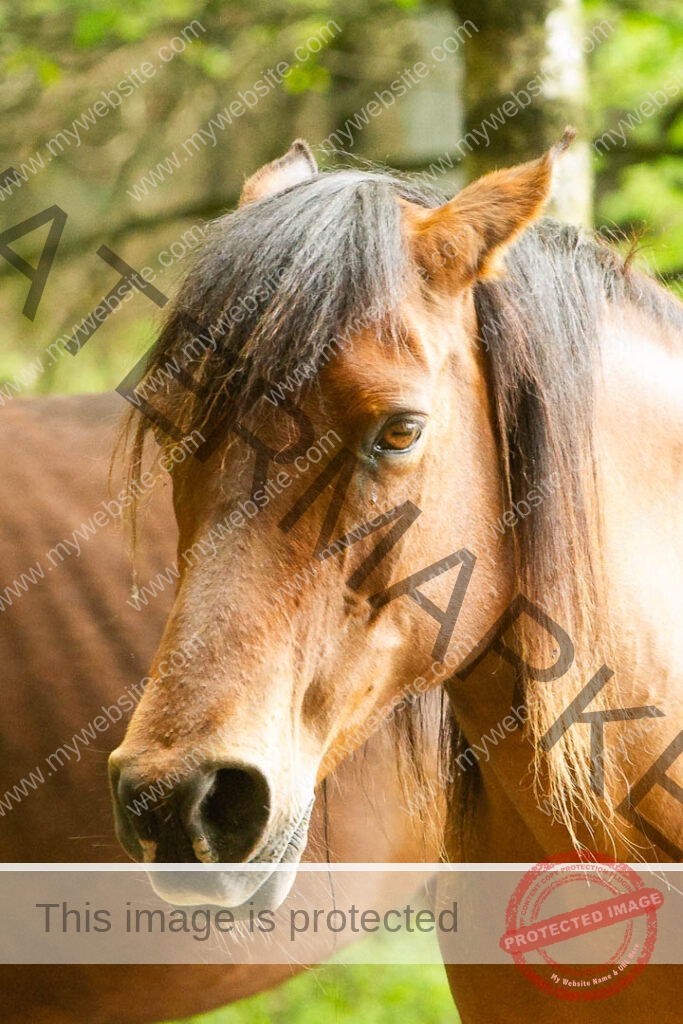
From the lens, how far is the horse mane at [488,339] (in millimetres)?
1481

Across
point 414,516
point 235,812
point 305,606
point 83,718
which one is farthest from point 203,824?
point 83,718

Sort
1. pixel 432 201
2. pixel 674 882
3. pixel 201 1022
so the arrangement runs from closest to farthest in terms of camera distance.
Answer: pixel 674 882
pixel 432 201
pixel 201 1022

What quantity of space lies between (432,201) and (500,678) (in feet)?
2.93

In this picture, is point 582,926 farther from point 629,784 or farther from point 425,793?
point 425,793

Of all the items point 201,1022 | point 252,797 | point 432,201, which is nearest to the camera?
point 252,797

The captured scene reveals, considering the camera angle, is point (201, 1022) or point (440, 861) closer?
point (440, 861)

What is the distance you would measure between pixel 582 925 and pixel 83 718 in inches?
54.9

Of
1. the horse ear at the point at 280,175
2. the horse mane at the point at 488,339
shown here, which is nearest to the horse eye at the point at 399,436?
the horse mane at the point at 488,339

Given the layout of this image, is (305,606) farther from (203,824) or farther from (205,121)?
(205,121)

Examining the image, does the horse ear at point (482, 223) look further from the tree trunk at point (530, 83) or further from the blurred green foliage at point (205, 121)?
the blurred green foliage at point (205, 121)

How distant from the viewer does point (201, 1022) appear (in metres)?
4.25

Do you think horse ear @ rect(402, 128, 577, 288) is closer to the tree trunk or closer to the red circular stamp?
the red circular stamp

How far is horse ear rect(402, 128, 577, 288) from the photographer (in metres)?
1.54

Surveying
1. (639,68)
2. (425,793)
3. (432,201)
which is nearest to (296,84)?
(639,68)
